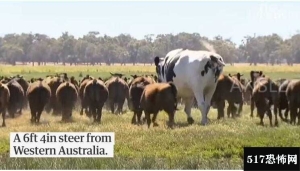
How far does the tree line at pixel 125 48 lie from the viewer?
11812mm

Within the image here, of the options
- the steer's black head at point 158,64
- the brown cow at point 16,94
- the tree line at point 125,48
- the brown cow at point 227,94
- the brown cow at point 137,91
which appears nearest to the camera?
the tree line at point 125,48

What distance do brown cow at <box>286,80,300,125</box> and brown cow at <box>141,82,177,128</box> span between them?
247 cm

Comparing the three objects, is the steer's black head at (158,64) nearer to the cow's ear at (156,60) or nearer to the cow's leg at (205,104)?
the cow's ear at (156,60)

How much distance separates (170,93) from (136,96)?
8.66ft

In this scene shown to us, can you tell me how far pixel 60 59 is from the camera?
42.4 feet

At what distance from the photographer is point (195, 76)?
1405cm

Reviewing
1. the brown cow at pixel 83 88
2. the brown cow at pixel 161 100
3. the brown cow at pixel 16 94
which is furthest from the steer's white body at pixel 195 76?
the brown cow at pixel 16 94

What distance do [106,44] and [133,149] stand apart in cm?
241

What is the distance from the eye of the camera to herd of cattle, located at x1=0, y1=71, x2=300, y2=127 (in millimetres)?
13812

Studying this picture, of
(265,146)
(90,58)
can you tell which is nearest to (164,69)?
(90,58)

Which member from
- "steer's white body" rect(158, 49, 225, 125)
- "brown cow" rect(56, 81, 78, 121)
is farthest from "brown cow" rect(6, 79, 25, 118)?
"steer's white body" rect(158, 49, 225, 125)

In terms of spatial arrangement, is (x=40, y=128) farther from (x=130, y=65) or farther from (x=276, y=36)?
(x=276, y=36)

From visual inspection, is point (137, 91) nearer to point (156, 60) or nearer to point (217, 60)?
point (156, 60)

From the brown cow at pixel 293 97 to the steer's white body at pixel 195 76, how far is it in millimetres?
1465
